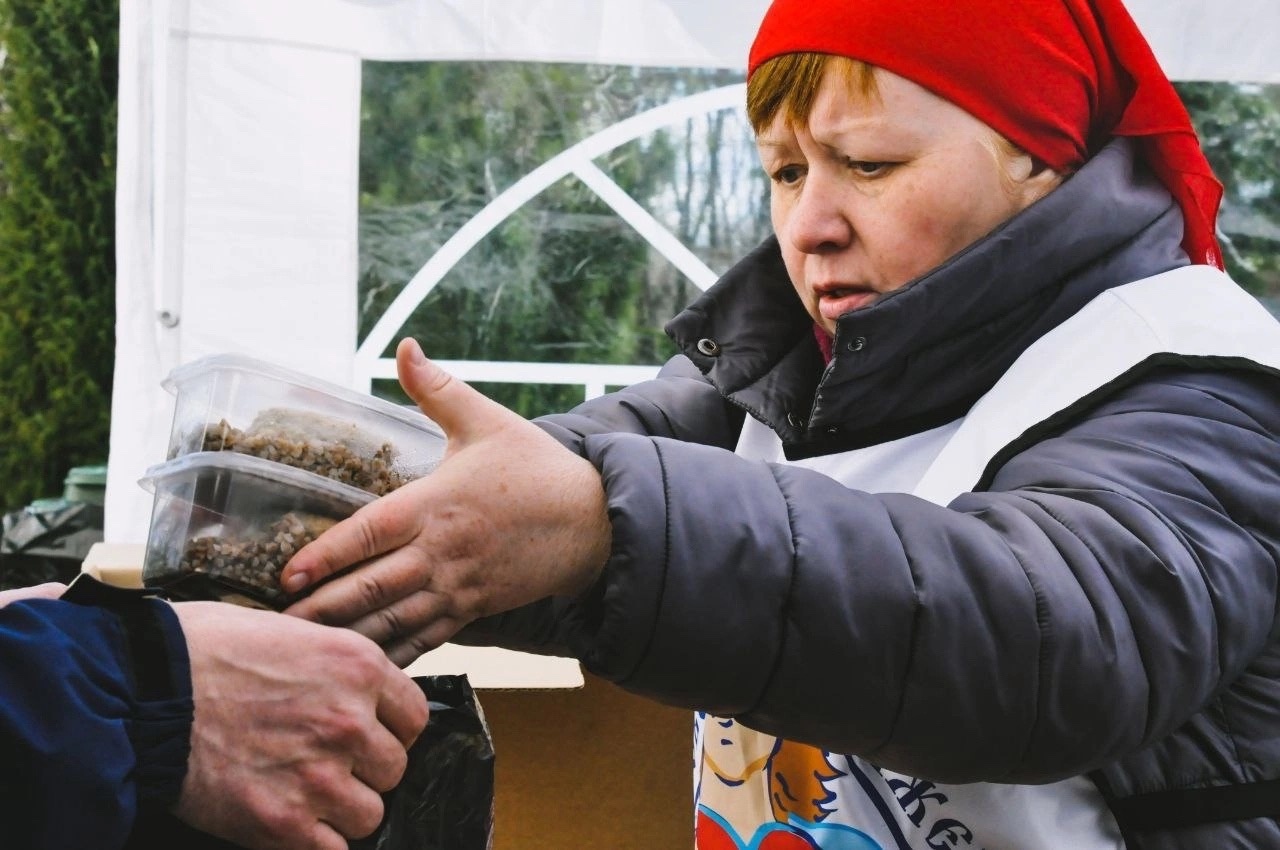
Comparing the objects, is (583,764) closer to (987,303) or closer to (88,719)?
(987,303)

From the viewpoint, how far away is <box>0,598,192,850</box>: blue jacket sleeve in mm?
833

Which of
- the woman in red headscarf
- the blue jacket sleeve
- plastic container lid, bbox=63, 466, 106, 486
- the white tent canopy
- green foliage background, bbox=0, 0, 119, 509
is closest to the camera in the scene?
the blue jacket sleeve

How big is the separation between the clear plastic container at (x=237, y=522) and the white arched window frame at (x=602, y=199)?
2178mm

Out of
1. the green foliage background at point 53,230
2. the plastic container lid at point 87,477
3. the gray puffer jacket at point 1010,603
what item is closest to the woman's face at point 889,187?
the gray puffer jacket at point 1010,603

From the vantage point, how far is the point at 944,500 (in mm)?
1185

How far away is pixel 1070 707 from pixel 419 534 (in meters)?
0.51

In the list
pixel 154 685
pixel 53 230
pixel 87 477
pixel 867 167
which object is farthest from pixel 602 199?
pixel 53 230

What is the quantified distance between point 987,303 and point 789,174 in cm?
29

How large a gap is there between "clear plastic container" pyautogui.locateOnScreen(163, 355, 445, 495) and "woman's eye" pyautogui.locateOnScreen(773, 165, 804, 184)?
535 mm

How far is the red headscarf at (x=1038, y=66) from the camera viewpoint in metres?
1.23

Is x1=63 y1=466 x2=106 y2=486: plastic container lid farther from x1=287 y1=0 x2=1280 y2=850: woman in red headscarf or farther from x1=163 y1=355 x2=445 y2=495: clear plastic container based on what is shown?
x1=163 y1=355 x2=445 y2=495: clear plastic container

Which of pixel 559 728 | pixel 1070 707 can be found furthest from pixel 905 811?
pixel 559 728

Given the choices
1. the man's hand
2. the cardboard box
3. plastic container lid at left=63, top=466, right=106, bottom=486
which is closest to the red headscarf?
the man's hand

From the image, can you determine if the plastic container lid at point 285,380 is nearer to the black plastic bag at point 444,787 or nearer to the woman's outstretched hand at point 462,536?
the woman's outstretched hand at point 462,536
